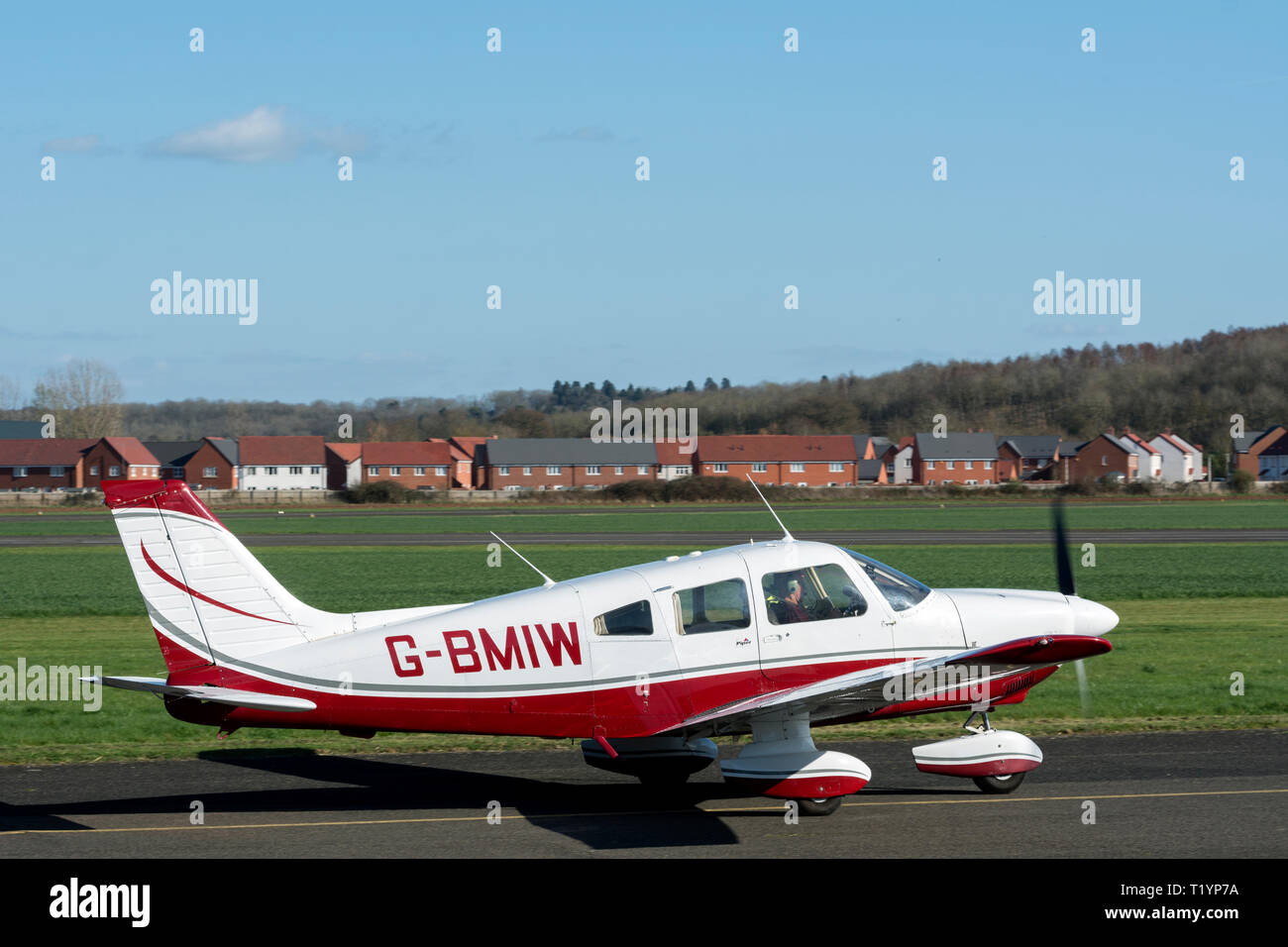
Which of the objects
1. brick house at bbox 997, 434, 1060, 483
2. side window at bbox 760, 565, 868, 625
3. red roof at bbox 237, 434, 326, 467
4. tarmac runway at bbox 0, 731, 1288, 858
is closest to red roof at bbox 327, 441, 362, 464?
red roof at bbox 237, 434, 326, 467

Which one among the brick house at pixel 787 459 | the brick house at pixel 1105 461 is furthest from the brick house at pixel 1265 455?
the brick house at pixel 787 459

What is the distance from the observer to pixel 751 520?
211 feet

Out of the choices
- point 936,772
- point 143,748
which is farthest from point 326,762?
point 936,772

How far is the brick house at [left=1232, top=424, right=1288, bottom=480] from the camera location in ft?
433

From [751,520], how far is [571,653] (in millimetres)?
54997

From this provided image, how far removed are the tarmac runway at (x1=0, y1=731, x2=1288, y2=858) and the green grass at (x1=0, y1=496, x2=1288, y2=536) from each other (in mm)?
38183

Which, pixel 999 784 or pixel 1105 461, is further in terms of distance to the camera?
pixel 1105 461

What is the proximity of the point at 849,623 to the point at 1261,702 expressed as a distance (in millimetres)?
8255

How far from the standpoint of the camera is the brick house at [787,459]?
120562 mm

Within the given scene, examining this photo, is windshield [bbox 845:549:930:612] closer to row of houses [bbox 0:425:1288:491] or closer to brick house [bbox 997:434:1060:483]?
row of houses [bbox 0:425:1288:491]

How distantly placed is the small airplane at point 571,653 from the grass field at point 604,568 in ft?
13.0

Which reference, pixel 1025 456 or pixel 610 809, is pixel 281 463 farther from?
pixel 610 809

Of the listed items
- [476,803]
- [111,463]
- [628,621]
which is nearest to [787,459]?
[111,463]
